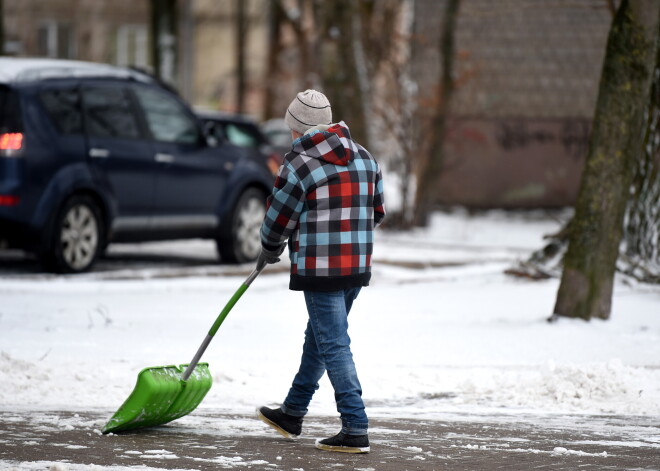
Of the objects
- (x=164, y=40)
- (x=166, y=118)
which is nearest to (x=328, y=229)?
(x=166, y=118)

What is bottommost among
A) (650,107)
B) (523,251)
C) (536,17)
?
(523,251)

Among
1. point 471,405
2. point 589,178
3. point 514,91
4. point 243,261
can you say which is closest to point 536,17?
point 514,91

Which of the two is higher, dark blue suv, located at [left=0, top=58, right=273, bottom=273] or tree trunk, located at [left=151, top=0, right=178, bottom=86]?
tree trunk, located at [left=151, top=0, right=178, bottom=86]

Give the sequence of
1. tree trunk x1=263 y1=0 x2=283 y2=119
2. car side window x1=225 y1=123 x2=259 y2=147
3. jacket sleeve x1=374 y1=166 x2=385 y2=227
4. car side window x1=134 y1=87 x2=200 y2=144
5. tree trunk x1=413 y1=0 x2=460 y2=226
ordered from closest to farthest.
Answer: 1. jacket sleeve x1=374 y1=166 x2=385 y2=227
2. car side window x1=134 y1=87 x2=200 y2=144
3. car side window x1=225 y1=123 x2=259 y2=147
4. tree trunk x1=413 y1=0 x2=460 y2=226
5. tree trunk x1=263 y1=0 x2=283 y2=119

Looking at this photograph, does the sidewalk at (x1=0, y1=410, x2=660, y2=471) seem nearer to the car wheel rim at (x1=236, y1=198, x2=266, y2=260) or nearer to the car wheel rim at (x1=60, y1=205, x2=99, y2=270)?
the car wheel rim at (x1=60, y1=205, x2=99, y2=270)

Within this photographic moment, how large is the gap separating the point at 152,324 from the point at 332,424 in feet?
9.90

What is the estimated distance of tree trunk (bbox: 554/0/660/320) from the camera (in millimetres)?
8453

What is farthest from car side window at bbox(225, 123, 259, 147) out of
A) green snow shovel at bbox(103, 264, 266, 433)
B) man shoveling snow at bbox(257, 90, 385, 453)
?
man shoveling snow at bbox(257, 90, 385, 453)

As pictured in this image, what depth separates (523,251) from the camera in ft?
51.4

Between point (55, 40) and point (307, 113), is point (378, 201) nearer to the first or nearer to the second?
point (307, 113)

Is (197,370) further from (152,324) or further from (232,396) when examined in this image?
(152,324)

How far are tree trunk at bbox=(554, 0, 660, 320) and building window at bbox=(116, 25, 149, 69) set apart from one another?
34.2 m

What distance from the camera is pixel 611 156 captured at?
847 cm

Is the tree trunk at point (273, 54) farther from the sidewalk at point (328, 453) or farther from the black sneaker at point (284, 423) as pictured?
the black sneaker at point (284, 423)
